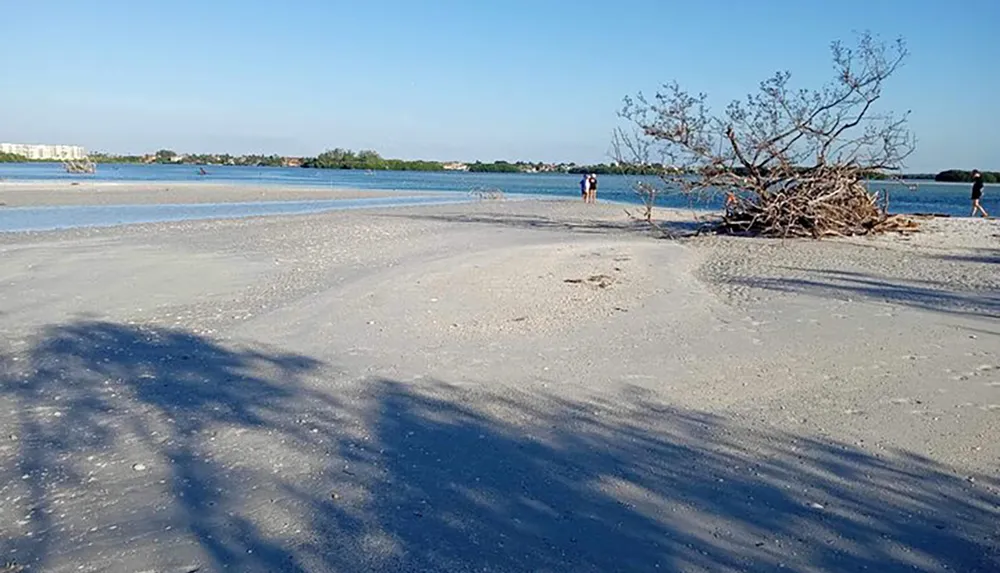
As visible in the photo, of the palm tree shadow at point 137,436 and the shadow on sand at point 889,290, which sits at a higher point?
the shadow on sand at point 889,290

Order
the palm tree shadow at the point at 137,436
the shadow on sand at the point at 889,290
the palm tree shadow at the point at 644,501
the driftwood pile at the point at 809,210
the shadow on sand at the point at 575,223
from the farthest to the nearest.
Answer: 1. the shadow on sand at the point at 575,223
2. the driftwood pile at the point at 809,210
3. the shadow on sand at the point at 889,290
4. the palm tree shadow at the point at 137,436
5. the palm tree shadow at the point at 644,501

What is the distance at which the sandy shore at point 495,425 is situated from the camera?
3.84 m

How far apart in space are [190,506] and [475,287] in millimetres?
7998

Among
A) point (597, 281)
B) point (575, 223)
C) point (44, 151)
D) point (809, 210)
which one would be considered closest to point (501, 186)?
point (575, 223)

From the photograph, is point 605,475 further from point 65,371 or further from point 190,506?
point 65,371

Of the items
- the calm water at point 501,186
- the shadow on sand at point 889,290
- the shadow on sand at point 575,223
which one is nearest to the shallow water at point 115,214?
the shadow on sand at point 575,223

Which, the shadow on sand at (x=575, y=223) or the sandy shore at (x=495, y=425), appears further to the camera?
the shadow on sand at (x=575, y=223)

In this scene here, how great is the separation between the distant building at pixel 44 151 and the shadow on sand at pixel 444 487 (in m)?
199

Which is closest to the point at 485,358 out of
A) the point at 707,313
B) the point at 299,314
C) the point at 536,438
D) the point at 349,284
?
the point at 536,438

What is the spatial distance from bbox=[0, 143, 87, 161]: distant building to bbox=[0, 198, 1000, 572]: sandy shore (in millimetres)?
195890

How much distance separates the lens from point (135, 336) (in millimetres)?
8398

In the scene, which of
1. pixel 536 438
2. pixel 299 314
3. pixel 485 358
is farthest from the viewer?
pixel 299 314

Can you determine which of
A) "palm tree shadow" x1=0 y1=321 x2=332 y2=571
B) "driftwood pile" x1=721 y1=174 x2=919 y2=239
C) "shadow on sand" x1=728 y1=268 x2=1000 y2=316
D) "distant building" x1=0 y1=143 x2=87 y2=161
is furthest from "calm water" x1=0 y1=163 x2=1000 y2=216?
"distant building" x1=0 y1=143 x2=87 y2=161

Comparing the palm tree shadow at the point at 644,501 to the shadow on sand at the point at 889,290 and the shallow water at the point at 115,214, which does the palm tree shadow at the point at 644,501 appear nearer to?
the shadow on sand at the point at 889,290
